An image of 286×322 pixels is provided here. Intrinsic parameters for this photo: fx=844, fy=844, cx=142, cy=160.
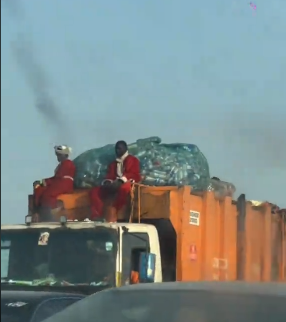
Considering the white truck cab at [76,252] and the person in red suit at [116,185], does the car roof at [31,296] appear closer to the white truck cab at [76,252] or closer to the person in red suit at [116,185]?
the white truck cab at [76,252]

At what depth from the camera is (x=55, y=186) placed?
8.55 metres

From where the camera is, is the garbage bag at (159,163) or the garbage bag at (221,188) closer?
the garbage bag at (159,163)

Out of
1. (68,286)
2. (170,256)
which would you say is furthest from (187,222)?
(68,286)

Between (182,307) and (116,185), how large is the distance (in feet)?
14.2

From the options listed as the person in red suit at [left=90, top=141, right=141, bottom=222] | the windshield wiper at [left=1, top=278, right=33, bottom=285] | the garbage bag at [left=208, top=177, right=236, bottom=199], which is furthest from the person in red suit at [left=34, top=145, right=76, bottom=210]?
the garbage bag at [left=208, top=177, right=236, bottom=199]

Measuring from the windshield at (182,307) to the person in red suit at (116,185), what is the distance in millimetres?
3858

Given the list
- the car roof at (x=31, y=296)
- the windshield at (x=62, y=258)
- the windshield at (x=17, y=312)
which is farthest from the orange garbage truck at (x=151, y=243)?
the windshield at (x=17, y=312)

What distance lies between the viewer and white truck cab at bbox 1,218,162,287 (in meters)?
7.38

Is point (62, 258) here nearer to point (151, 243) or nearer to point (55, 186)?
point (151, 243)

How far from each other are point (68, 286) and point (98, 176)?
1.54 metres

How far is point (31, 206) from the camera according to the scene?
829cm

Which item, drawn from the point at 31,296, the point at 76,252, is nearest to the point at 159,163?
the point at 76,252

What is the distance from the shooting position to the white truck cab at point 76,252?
24.2 feet

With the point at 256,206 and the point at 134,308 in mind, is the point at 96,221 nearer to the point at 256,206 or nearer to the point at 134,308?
the point at 256,206
